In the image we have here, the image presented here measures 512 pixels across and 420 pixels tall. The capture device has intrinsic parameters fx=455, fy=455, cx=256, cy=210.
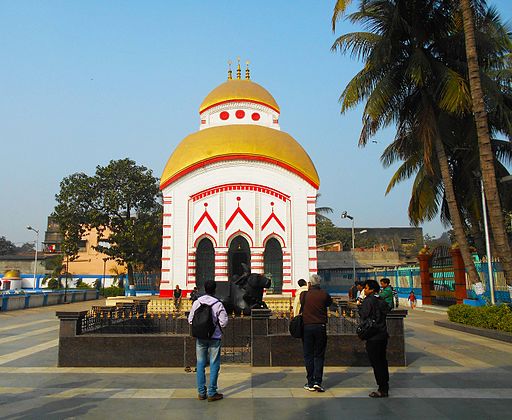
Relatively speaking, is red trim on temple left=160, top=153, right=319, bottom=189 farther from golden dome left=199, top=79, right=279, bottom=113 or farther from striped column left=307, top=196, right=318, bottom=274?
Result: golden dome left=199, top=79, right=279, bottom=113

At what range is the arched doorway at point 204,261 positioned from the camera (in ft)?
77.5

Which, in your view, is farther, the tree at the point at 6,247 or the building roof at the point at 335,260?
the tree at the point at 6,247

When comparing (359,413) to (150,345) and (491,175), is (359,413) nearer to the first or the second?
(150,345)

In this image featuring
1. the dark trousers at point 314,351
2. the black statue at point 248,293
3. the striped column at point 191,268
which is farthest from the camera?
the striped column at point 191,268

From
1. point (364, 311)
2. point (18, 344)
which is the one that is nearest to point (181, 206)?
point (18, 344)

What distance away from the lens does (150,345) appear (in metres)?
8.55

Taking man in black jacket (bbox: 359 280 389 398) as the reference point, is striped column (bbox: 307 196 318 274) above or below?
above

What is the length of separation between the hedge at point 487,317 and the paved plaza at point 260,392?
2.94m

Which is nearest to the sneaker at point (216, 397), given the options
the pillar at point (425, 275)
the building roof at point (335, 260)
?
the pillar at point (425, 275)

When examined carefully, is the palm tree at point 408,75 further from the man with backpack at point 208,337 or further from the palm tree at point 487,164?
the man with backpack at point 208,337

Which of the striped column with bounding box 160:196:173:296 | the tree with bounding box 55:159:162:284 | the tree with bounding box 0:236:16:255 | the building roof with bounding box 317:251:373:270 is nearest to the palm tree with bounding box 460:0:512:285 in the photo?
the striped column with bounding box 160:196:173:296

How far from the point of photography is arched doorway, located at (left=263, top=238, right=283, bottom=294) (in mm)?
23578

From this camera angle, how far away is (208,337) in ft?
20.0

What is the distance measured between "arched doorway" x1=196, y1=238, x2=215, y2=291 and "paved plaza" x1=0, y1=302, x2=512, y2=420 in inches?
546
